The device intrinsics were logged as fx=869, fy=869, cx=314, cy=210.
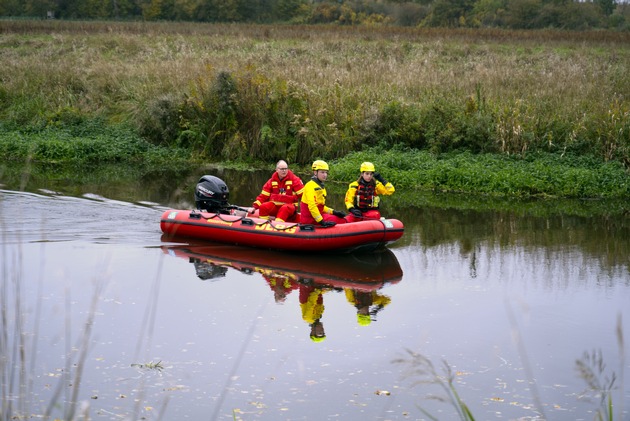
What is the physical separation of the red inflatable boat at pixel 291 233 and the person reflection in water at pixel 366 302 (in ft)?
5.58

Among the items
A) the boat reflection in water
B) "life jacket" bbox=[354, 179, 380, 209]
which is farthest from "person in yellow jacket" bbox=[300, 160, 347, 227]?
"life jacket" bbox=[354, 179, 380, 209]

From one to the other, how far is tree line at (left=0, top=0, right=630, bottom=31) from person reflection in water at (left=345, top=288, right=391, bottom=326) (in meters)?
37.8

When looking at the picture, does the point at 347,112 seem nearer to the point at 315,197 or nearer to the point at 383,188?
the point at 383,188

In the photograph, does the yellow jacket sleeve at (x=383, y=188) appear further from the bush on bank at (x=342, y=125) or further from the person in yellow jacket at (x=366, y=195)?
the bush on bank at (x=342, y=125)

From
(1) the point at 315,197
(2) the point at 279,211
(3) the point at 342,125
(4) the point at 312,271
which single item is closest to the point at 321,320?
(4) the point at 312,271

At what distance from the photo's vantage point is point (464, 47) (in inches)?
1236

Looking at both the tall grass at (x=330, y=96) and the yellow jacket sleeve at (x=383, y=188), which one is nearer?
the yellow jacket sleeve at (x=383, y=188)

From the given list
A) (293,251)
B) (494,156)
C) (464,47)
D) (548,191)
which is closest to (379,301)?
(293,251)

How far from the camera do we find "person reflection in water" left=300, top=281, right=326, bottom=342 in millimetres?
9359

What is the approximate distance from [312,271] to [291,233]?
91cm

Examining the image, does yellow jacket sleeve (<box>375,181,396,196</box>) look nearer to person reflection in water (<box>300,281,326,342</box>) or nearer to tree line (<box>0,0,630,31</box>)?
person reflection in water (<box>300,281,326,342</box>)

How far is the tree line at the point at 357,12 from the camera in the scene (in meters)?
47.2

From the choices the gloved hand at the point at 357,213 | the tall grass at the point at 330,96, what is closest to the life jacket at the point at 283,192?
the gloved hand at the point at 357,213

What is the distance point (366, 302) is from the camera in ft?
35.0
